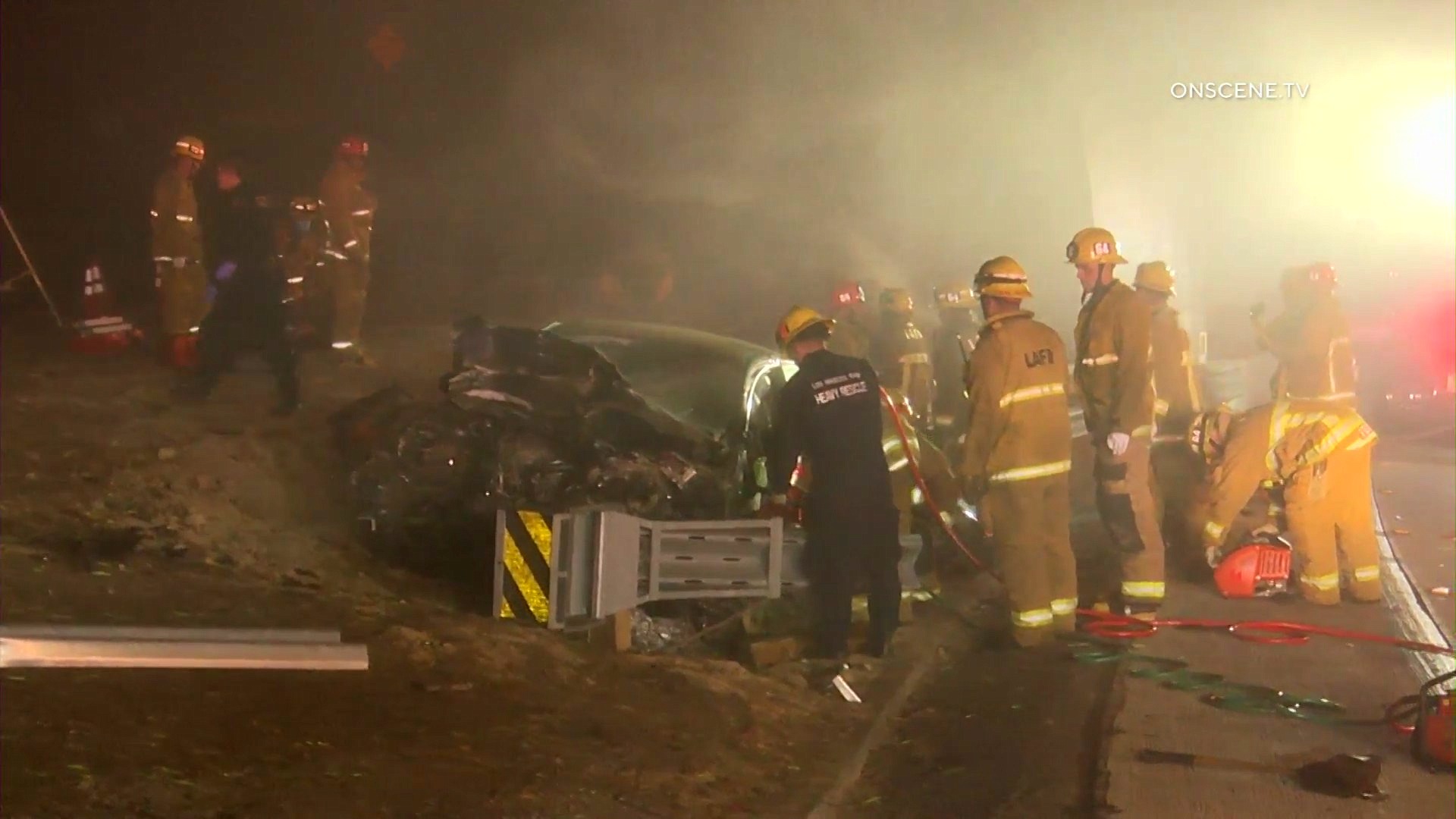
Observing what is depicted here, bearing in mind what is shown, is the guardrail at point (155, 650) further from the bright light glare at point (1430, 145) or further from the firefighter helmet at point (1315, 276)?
the bright light glare at point (1430, 145)

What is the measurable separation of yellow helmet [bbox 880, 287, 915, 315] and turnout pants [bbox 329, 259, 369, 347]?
3.76m

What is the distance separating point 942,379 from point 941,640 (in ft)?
8.63

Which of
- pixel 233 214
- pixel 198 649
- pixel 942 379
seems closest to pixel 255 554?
pixel 198 649

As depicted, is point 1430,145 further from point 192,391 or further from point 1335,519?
point 192,391

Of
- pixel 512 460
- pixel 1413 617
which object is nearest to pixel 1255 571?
pixel 1413 617

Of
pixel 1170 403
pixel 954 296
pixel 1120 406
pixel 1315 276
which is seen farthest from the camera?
pixel 954 296

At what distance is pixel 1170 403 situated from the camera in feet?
23.1

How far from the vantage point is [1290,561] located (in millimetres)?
5895

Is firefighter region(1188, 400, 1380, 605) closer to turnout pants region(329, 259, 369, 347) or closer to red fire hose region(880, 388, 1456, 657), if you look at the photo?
red fire hose region(880, 388, 1456, 657)

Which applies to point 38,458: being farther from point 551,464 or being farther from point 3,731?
point 3,731

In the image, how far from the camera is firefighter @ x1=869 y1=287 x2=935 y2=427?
24.4ft

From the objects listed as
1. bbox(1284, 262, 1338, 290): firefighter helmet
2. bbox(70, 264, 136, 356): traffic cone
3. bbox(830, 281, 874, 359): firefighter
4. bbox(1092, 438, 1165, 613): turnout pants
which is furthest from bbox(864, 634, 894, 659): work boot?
bbox(70, 264, 136, 356): traffic cone

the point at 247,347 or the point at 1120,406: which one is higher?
the point at 247,347

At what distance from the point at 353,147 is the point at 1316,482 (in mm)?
7301
